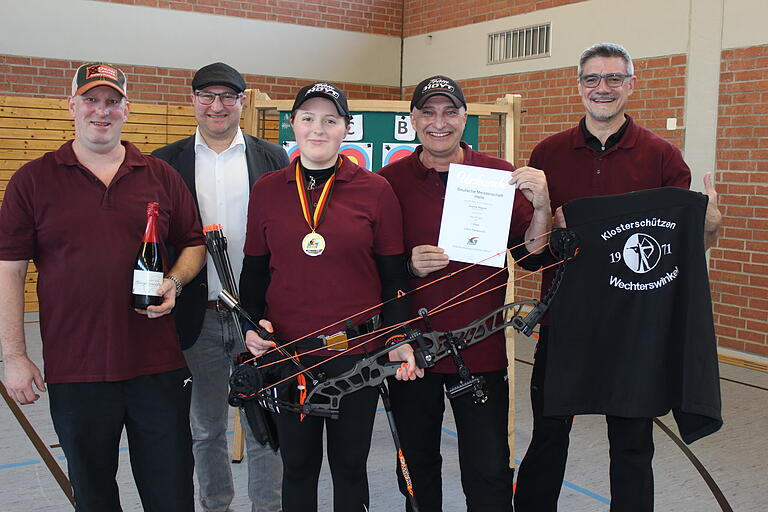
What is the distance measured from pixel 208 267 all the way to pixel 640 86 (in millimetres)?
5357

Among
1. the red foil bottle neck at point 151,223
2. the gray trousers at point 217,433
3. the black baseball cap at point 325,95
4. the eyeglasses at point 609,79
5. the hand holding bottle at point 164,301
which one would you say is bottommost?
the gray trousers at point 217,433

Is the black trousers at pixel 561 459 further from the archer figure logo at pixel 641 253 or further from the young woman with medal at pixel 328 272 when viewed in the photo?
the young woman with medal at pixel 328 272

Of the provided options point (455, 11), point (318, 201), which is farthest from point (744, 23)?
point (318, 201)

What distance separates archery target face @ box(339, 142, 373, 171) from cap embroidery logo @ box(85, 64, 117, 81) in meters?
1.88

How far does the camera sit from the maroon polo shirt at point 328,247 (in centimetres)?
227

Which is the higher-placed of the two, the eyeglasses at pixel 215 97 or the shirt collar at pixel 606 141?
the eyeglasses at pixel 215 97

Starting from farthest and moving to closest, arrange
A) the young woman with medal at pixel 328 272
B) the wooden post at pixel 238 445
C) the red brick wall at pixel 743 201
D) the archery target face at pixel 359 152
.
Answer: the red brick wall at pixel 743 201 < the archery target face at pixel 359 152 < the wooden post at pixel 238 445 < the young woman with medal at pixel 328 272

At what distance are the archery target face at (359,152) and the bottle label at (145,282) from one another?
2.08 metres

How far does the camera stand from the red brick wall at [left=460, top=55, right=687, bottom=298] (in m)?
6.76

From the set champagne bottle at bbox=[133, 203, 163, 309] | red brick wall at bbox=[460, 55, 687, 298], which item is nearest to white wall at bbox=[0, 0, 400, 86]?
red brick wall at bbox=[460, 55, 687, 298]

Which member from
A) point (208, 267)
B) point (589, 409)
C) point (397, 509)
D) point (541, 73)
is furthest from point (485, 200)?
point (541, 73)

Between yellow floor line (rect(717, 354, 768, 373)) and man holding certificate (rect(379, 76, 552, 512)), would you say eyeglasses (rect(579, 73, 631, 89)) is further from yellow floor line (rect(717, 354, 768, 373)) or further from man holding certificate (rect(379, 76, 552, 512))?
yellow floor line (rect(717, 354, 768, 373))

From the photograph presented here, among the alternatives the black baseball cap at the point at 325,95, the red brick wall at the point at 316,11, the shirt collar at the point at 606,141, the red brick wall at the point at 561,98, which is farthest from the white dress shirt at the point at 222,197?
the red brick wall at the point at 316,11

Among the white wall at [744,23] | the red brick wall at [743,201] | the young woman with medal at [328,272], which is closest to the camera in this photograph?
the young woman with medal at [328,272]
